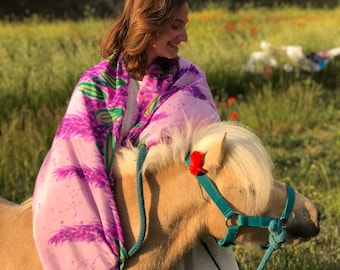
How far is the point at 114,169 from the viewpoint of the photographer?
193 cm

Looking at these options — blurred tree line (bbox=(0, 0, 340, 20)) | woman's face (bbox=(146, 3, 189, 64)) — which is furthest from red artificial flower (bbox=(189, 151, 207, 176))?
blurred tree line (bbox=(0, 0, 340, 20))

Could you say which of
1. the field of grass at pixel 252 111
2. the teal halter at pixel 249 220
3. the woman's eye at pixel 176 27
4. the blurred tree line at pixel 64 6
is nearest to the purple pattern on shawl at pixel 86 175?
the teal halter at pixel 249 220

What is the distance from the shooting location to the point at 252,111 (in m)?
6.33

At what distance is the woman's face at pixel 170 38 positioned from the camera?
2029 mm

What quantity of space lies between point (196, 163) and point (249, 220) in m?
0.25

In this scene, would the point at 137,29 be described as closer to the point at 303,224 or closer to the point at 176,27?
the point at 176,27

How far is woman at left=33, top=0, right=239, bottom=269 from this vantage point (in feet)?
6.07

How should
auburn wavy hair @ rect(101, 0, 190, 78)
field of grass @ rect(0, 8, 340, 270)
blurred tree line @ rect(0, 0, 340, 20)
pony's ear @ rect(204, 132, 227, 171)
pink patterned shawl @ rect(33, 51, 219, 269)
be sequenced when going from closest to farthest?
pony's ear @ rect(204, 132, 227, 171), pink patterned shawl @ rect(33, 51, 219, 269), auburn wavy hair @ rect(101, 0, 190, 78), field of grass @ rect(0, 8, 340, 270), blurred tree line @ rect(0, 0, 340, 20)

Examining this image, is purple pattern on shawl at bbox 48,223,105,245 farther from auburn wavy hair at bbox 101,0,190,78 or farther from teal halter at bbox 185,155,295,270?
Result: auburn wavy hair at bbox 101,0,190,78

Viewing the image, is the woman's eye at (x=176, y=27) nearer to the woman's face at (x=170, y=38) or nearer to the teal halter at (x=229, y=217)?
the woman's face at (x=170, y=38)

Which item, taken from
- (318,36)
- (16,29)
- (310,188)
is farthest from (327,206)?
(16,29)

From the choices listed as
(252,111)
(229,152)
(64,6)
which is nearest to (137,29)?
(229,152)

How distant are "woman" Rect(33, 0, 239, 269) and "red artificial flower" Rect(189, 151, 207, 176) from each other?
182mm

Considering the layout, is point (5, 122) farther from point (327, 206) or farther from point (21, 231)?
point (21, 231)
